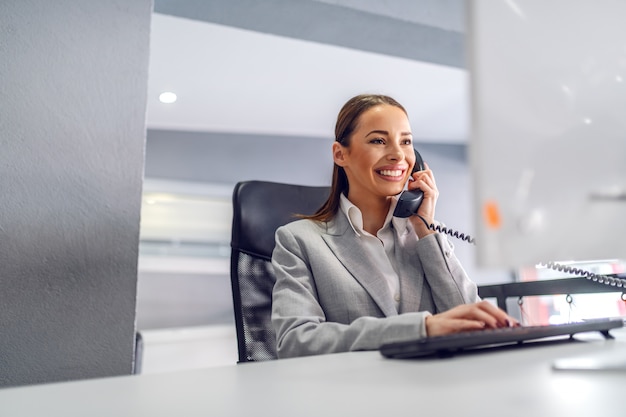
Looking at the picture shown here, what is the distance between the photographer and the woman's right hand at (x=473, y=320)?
0.73 meters

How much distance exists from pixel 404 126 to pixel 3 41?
3.40ft

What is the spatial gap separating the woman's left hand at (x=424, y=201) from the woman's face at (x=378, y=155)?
0.12 feet

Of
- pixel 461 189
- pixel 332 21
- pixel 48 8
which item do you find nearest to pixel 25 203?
pixel 48 8

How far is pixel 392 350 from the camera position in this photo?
61 cm

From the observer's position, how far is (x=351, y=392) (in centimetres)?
42

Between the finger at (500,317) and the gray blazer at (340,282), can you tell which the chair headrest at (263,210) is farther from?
the finger at (500,317)

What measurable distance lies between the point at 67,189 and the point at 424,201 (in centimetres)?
90

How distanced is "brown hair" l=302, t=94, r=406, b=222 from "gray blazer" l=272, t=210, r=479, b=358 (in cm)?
5

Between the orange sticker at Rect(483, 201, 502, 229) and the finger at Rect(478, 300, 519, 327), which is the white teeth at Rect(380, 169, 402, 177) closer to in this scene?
the finger at Rect(478, 300, 519, 327)

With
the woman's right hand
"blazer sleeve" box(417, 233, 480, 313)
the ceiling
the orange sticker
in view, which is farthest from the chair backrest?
the ceiling

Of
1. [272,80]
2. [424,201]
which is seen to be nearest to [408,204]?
[424,201]

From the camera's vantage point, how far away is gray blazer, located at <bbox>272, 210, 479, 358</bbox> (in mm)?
992

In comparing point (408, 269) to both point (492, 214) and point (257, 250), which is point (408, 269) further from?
point (492, 214)

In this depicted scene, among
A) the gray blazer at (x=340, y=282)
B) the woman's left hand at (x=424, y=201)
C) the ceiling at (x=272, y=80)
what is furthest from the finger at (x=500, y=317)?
the ceiling at (x=272, y=80)
